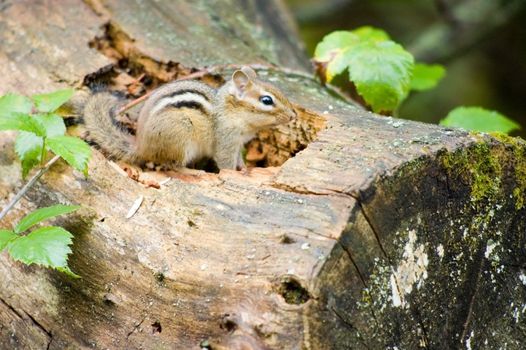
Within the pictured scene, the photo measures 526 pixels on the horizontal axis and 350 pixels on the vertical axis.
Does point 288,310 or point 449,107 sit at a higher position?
point 449,107

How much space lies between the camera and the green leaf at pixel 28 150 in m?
3.33

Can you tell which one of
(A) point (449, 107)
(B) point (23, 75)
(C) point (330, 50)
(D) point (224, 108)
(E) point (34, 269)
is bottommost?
(E) point (34, 269)

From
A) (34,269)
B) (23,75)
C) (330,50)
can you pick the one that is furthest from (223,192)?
(23,75)

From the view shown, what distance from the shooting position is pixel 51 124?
333 cm

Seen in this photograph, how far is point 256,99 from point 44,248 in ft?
4.96

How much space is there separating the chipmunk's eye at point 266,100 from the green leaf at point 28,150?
3.72 feet

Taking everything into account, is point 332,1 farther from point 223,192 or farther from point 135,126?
point 223,192

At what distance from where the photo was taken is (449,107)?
8297 millimetres

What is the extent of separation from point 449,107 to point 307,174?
5633mm

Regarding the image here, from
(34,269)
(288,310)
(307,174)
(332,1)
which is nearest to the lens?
(288,310)

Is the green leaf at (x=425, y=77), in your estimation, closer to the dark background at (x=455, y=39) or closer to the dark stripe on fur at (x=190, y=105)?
the dark stripe on fur at (x=190, y=105)

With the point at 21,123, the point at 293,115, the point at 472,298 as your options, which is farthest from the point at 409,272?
the point at 21,123

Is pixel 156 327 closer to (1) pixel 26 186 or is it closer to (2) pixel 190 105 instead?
(1) pixel 26 186

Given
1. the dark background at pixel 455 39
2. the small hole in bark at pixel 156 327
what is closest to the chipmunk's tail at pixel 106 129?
the small hole in bark at pixel 156 327
